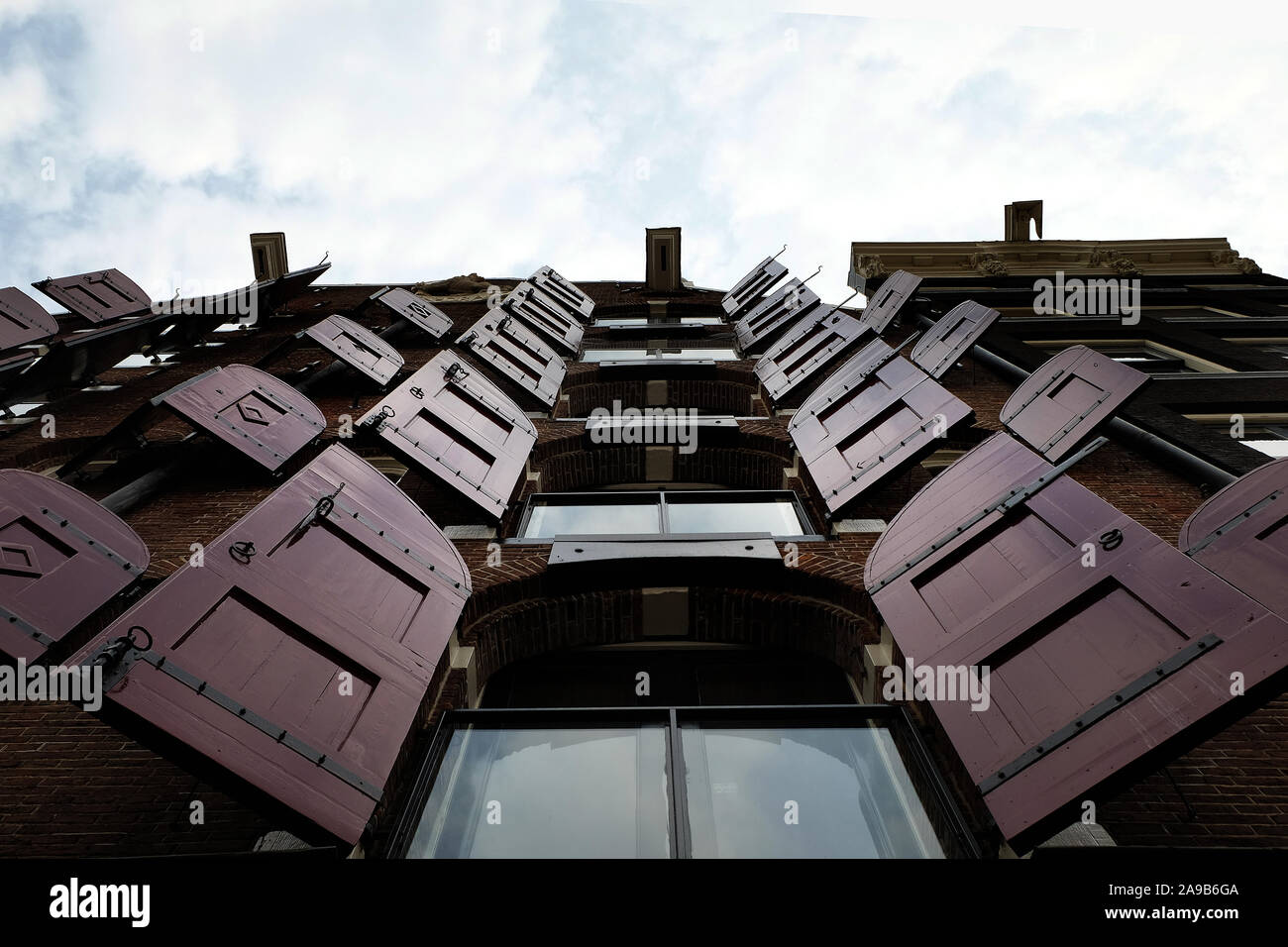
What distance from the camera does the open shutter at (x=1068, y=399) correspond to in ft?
24.8

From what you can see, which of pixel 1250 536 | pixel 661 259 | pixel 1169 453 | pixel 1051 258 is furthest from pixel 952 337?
pixel 1051 258

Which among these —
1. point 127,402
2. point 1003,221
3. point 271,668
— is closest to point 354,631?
point 271,668

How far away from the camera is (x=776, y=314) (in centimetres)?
1772

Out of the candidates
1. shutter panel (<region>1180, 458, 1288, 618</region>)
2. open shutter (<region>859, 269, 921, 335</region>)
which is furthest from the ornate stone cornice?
shutter panel (<region>1180, 458, 1288, 618</region>)

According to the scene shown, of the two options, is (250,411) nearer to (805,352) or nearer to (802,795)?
(802,795)

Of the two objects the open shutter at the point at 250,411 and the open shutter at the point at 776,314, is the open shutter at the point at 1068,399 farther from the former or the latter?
the open shutter at the point at 250,411

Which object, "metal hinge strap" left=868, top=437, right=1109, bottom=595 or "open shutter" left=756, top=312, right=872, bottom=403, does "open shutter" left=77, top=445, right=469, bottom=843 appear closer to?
"metal hinge strap" left=868, top=437, right=1109, bottom=595

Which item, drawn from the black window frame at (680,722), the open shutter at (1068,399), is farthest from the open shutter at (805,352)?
the black window frame at (680,722)

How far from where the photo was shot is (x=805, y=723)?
561cm

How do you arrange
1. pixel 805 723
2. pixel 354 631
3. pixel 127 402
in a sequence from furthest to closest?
1. pixel 127 402
2. pixel 805 723
3. pixel 354 631

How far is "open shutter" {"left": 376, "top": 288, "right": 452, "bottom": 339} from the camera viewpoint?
16.6 meters

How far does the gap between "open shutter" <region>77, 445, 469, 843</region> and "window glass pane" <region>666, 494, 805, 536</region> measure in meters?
3.61
